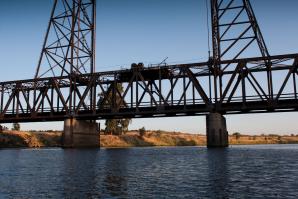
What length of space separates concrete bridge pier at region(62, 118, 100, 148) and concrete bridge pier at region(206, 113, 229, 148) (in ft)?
77.6

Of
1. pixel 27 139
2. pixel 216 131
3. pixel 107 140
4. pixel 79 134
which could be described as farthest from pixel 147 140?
pixel 216 131

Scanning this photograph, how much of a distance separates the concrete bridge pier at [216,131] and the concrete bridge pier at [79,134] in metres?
23.6

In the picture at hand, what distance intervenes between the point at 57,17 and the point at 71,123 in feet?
65.1

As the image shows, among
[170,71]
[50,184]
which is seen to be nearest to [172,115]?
[170,71]

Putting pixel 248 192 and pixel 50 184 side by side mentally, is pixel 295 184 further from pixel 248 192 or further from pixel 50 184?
pixel 50 184

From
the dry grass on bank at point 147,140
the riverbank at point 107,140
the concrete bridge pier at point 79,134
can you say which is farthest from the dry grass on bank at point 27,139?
the concrete bridge pier at point 79,134

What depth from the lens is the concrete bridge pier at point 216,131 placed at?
49.6 m

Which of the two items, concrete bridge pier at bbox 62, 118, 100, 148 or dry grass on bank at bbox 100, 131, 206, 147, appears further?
dry grass on bank at bbox 100, 131, 206, 147

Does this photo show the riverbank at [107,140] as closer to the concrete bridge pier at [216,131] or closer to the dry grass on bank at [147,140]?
the dry grass on bank at [147,140]

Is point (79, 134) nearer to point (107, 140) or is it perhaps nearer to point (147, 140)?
point (107, 140)

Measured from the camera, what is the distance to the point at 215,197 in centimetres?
1263

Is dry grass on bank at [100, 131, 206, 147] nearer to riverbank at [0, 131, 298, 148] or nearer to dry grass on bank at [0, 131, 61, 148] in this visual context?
riverbank at [0, 131, 298, 148]

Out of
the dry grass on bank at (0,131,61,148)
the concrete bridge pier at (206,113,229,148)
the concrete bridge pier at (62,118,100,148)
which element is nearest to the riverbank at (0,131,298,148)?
the dry grass on bank at (0,131,61,148)

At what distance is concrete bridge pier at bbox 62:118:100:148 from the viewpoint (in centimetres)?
5997
